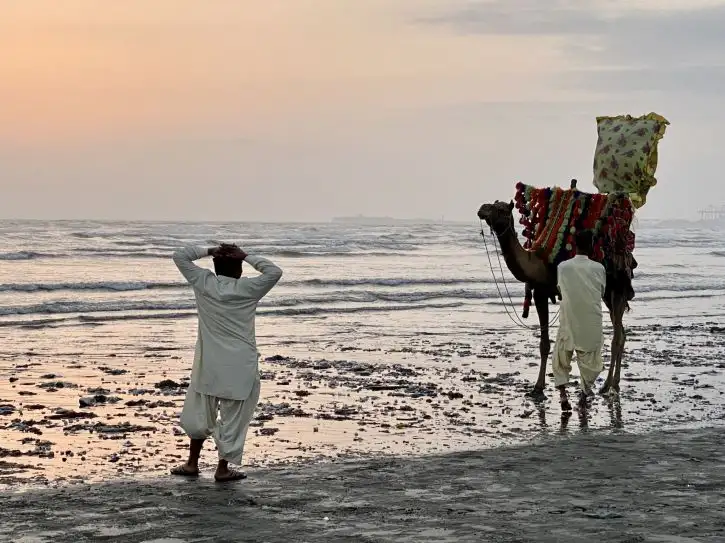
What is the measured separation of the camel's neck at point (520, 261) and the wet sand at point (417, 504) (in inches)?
168

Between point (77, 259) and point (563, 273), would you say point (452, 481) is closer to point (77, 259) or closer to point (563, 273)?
point (563, 273)

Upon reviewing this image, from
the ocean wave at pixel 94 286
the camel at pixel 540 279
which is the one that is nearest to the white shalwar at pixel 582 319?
the camel at pixel 540 279

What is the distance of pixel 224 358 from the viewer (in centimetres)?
795

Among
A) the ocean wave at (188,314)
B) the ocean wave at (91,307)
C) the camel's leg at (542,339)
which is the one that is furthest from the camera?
the ocean wave at (91,307)

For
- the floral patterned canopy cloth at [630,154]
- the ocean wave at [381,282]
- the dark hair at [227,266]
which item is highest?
the floral patterned canopy cloth at [630,154]

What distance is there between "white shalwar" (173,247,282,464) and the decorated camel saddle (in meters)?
6.10

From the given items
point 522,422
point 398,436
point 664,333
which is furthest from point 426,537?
point 664,333

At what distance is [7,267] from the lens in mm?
35500

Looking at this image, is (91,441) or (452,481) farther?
(91,441)

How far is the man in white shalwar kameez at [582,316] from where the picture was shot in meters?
11.5

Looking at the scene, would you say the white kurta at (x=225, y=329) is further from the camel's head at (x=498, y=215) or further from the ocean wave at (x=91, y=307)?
the ocean wave at (x=91, y=307)

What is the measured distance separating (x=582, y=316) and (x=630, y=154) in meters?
3.26

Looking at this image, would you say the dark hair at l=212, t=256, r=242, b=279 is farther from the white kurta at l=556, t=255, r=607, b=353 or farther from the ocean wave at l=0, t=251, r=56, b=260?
the ocean wave at l=0, t=251, r=56, b=260

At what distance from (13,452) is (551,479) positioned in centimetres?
426
